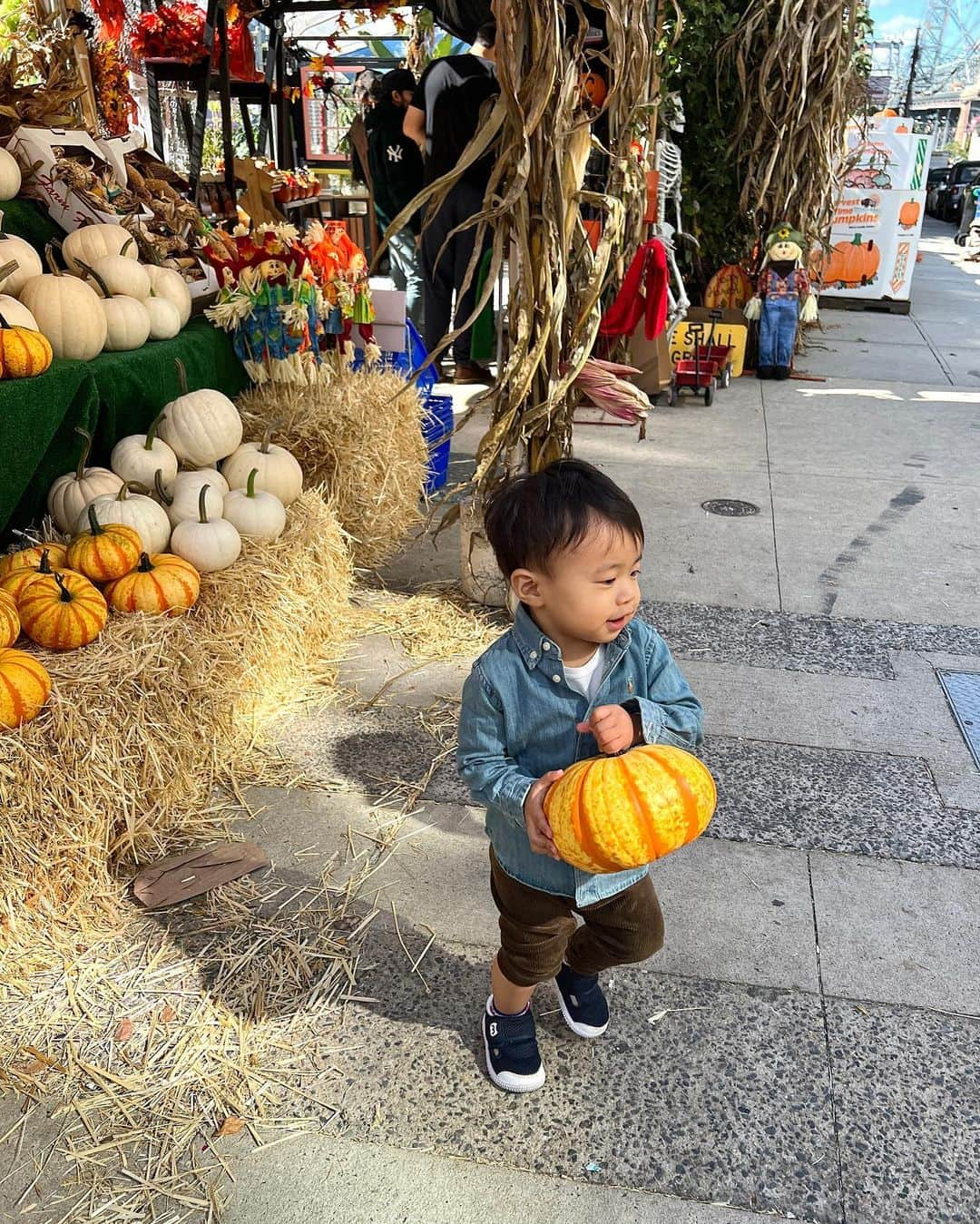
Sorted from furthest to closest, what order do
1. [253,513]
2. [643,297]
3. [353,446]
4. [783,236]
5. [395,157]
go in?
1. [783,236]
2. [395,157]
3. [643,297]
4. [353,446]
5. [253,513]

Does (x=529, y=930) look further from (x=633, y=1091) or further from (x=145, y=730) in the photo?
(x=145, y=730)

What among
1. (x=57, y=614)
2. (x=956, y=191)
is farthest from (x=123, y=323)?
Answer: (x=956, y=191)

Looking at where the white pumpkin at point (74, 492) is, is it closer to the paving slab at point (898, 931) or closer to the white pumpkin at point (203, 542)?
the white pumpkin at point (203, 542)

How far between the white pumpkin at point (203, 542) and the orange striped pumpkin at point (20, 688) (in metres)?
0.88

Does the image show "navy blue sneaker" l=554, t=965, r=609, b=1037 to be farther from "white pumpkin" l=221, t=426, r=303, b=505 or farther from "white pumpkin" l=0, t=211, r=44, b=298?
"white pumpkin" l=0, t=211, r=44, b=298

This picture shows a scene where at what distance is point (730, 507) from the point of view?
553cm

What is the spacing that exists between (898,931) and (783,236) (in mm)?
7356

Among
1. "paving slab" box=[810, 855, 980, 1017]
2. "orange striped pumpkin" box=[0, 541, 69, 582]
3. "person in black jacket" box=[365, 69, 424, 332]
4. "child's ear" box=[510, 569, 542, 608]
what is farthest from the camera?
"person in black jacket" box=[365, 69, 424, 332]

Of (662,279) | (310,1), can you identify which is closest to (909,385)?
(662,279)

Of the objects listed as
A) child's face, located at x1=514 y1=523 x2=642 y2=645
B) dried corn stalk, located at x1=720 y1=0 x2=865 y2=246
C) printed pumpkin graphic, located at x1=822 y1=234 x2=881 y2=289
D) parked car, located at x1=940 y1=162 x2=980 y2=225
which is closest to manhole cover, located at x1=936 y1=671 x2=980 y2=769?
child's face, located at x1=514 y1=523 x2=642 y2=645

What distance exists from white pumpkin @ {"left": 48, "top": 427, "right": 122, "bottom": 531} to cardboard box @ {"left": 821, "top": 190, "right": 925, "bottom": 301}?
9849 mm

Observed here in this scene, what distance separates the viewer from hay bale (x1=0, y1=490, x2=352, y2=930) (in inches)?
Answer: 95.3

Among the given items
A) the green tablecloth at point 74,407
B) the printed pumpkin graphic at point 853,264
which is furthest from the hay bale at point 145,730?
the printed pumpkin graphic at point 853,264

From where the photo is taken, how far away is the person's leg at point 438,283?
Result: 22.5 feet
